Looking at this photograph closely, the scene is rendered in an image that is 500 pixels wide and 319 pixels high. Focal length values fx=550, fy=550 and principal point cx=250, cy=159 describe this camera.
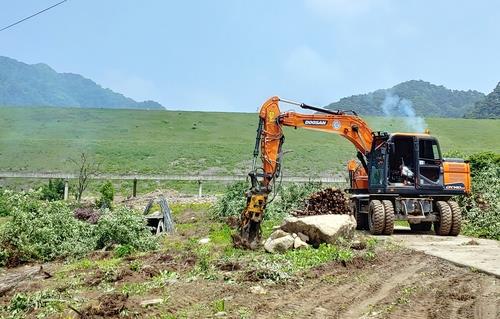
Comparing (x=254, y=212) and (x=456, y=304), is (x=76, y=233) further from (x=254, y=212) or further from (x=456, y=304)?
(x=456, y=304)

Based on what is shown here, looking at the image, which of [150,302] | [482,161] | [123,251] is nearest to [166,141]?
[482,161]

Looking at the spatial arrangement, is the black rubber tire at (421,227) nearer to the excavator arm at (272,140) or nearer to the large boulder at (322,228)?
the excavator arm at (272,140)

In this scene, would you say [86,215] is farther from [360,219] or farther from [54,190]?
[54,190]

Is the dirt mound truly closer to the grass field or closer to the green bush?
the green bush

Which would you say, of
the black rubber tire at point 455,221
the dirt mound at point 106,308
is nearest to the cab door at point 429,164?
the black rubber tire at point 455,221

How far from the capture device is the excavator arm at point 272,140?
12.8 m

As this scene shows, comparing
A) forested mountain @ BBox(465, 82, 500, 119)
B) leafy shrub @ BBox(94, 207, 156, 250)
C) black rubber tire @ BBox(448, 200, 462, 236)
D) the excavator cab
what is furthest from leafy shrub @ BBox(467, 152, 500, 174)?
forested mountain @ BBox(465, 82, 500, 119)

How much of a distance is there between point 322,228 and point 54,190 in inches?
820

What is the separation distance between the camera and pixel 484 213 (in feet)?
59.4

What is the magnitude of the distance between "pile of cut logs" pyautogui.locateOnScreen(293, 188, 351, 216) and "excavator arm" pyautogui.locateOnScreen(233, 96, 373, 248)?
1.68m

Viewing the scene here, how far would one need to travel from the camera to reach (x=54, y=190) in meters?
29.5

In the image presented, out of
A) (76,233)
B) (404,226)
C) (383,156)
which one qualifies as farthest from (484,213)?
(76,233)

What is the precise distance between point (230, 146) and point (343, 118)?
3995cm

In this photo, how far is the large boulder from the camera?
12.5 meters
